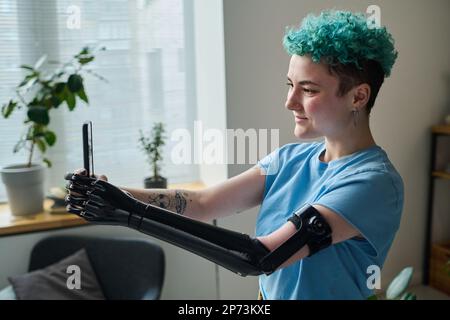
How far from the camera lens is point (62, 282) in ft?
5.41

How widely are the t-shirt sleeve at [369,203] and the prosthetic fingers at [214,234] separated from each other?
2.0 inches

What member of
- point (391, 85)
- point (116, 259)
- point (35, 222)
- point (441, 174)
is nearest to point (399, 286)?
point (441, 174)

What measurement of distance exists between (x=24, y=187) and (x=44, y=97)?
1.14 ft

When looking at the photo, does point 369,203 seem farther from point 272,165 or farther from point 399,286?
point 399,286

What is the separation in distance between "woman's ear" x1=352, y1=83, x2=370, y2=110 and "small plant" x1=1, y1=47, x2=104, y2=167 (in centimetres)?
116

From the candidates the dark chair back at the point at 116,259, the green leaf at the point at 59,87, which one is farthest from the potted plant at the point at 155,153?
the green leaf at the point at 59,87

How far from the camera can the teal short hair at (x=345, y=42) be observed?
0.82 metres

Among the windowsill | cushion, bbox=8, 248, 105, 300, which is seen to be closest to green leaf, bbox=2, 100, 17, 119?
the windowsill

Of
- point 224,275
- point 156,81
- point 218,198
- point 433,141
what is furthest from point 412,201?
point 218,198

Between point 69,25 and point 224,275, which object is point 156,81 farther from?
point 224,275

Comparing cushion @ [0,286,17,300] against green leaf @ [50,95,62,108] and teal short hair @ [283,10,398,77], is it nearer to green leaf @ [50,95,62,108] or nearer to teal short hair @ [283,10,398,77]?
green leaf @ [50,95,62,108]

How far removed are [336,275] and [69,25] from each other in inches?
60.4

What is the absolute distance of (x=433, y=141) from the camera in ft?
7.29

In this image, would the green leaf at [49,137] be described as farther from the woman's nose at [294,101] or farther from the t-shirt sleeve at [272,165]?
the woman's nose at [294,101]
